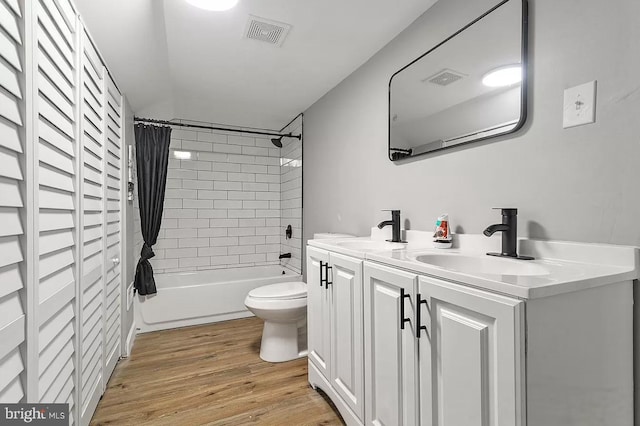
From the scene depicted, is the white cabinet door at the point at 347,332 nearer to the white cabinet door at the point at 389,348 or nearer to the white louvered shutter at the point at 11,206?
the white cabinet door at the point at 389,348

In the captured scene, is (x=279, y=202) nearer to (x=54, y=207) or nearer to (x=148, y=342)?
(x=148, y=342)

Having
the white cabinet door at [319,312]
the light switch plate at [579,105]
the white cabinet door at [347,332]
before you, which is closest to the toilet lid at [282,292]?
the white cabinet door at [319,312]

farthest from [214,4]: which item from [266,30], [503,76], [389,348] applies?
[389,348]

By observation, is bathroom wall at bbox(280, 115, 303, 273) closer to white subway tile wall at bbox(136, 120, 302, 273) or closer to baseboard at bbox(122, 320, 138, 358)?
white subway tile wall at bbox(136, 120, 302, 273)

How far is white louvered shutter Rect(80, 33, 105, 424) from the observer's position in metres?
1.55

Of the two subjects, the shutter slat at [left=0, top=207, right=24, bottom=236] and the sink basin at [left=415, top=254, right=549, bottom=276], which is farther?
the sink basin at [left=415, top=254, right=549, bottom=276]

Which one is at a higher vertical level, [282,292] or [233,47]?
[233,47]

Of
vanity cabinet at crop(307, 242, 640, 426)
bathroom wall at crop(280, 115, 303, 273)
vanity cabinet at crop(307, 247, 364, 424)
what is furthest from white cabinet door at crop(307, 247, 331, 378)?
bathroom wall at crop(280, 115, 303, 273)

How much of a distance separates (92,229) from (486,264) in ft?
6.15

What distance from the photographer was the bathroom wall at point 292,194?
11.7 ft

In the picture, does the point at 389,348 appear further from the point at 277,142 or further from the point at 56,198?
the point at 277,142

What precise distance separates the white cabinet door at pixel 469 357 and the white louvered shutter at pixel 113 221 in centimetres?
184

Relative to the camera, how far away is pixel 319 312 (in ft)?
6.19

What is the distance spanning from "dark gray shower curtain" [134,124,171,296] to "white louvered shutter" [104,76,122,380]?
70 centimetres
